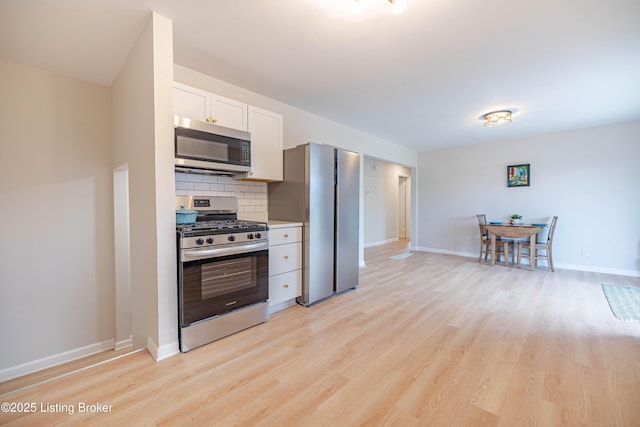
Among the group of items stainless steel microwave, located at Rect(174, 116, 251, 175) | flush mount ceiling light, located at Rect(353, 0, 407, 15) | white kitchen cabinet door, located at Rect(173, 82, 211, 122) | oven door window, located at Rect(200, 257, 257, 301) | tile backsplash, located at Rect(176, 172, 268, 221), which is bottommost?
oven door window, located at Rect(200, 257, 257, 301)

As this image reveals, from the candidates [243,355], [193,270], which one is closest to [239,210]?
[193,270]

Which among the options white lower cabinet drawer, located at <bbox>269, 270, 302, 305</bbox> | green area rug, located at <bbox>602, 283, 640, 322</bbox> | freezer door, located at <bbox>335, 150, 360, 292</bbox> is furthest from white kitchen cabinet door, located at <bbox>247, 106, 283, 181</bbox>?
green area rug, located at <bbox>602, 283, 640, 322</bbox>

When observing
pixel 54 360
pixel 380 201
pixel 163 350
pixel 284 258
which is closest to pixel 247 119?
pixel 284 258

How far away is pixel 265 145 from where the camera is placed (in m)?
3.02

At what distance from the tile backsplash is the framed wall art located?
17.1ft

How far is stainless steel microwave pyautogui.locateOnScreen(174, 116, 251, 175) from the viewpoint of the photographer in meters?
2.18

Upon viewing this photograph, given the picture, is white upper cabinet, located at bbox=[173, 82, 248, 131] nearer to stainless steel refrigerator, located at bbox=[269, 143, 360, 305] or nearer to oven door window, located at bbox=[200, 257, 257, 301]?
stainless steel refrigerator, located at bbox=[269, 143, 360, 305]

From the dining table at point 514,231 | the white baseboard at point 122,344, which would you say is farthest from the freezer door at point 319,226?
the dining table at point 514,231

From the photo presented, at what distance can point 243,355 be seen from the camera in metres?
2.02

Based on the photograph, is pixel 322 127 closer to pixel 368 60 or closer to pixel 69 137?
pixel 368 60

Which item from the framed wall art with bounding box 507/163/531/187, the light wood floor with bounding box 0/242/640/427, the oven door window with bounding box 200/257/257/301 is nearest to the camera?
the light wood floor with bounding box 0/242/640/427

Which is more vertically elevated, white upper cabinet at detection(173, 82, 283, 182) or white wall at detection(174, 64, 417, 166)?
white wall at detection(174, 64, 417, 166)

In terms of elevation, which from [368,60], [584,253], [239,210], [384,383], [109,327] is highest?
[368,60]

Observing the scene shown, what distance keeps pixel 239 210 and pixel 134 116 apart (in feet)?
4.48
